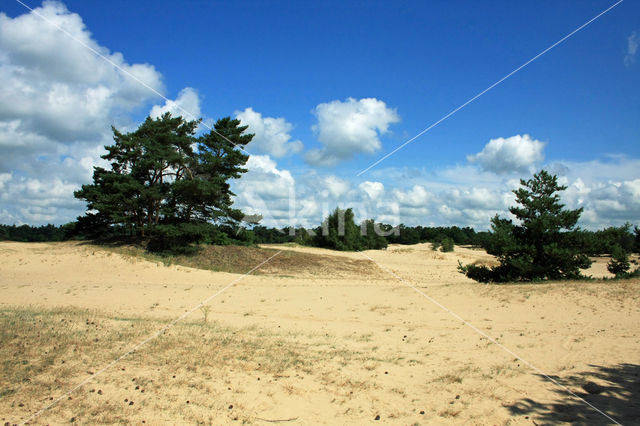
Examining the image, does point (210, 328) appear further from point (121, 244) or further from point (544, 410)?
point (121, 244)

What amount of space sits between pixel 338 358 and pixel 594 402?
12.2 ft

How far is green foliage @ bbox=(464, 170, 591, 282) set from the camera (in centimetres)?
1467

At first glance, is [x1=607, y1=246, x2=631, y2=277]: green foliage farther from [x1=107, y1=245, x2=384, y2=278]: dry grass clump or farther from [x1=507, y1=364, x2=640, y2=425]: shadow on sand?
[x1=107, y1=245, x2=384, y2=278]: dry grass clump

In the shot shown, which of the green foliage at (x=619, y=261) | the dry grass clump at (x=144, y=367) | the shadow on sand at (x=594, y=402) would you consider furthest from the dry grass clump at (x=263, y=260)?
the shadow on sand at (x=594, y=402)

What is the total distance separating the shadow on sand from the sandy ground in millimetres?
24

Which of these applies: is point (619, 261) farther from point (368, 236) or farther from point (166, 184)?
point (368, 236)

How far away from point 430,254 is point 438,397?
34112 mm

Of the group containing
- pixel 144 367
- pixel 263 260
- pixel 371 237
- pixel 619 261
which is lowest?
pixel 144 367

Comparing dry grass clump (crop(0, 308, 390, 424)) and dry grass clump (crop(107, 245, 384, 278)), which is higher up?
dry grass clump (crop(107, 245, 384, 278))

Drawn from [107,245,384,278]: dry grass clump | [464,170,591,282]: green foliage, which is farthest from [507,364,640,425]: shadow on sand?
[107,245,384,278]: dry grass clump

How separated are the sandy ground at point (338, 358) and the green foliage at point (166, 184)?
12239 mm

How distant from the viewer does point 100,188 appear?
26.2 m

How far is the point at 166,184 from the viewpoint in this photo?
92.3ft

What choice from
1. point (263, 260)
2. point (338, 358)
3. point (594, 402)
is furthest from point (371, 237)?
point (594, 402)
